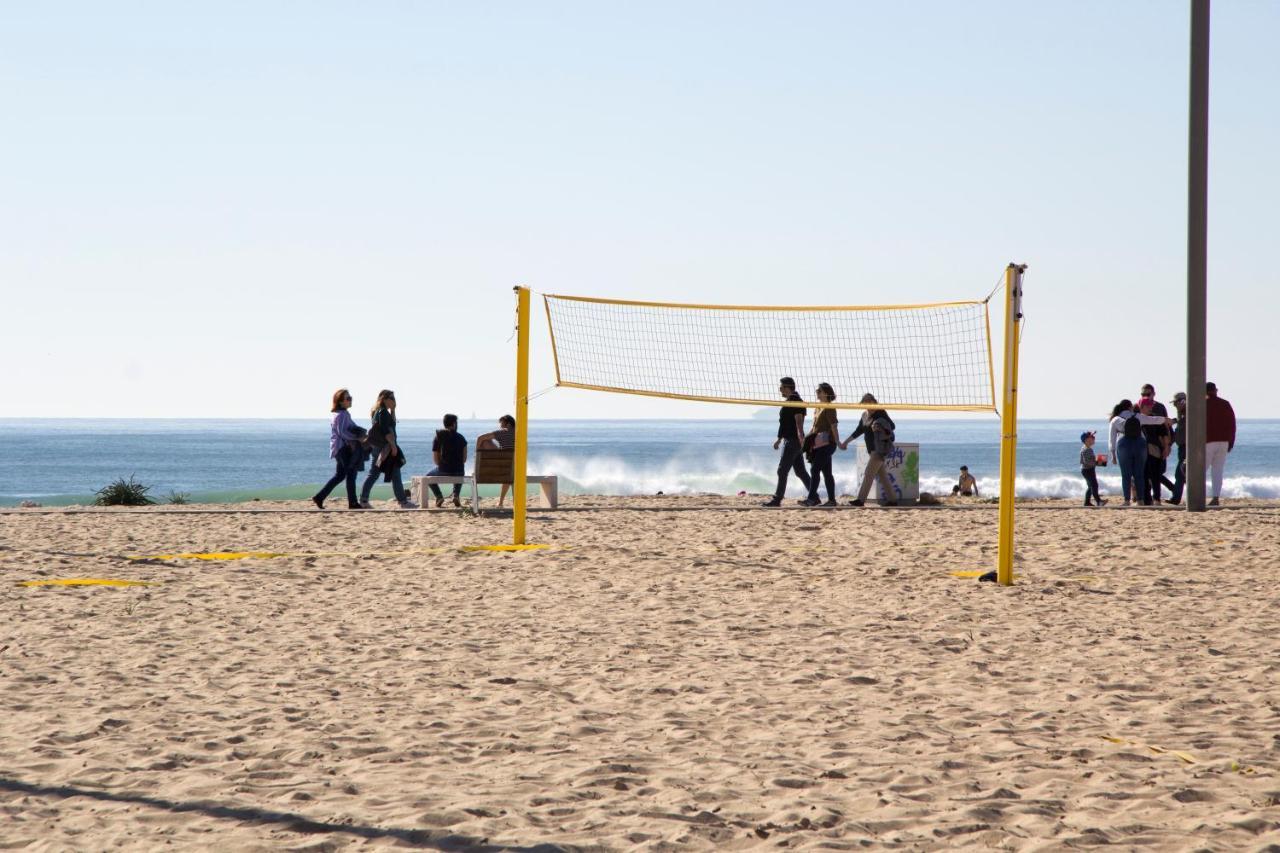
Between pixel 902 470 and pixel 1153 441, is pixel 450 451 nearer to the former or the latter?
pixel 902 470

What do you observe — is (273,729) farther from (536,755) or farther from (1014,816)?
(1014,816)

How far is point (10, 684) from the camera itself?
520 centimetres

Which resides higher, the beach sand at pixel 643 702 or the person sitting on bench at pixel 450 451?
the person sitting on bench at pixel 450 451

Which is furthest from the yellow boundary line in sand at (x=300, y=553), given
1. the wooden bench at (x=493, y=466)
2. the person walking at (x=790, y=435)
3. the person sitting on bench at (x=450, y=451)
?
the person walking at (x=790, y=435)

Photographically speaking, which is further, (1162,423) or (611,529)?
(1162,423)

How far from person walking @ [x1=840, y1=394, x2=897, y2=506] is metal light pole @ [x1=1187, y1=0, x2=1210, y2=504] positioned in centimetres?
309

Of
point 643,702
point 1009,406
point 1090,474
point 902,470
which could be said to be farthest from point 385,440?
point 643,702

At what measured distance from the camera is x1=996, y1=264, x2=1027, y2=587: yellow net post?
8.33 m

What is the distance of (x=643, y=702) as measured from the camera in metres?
4.98

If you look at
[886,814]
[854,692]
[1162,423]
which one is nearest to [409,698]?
[854,692]

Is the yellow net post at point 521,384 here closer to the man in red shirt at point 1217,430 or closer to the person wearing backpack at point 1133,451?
the person wearing backpack at point 1133,451

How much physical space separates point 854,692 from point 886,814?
1.55m

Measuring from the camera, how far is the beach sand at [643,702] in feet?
11.6

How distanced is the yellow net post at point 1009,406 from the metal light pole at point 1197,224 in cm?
638
